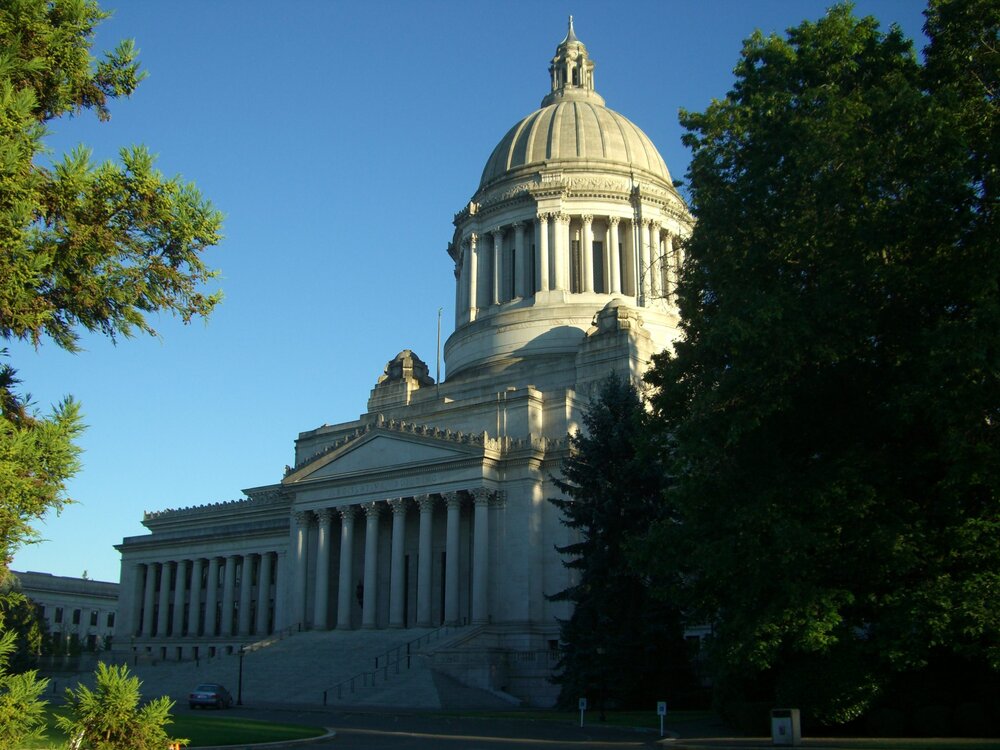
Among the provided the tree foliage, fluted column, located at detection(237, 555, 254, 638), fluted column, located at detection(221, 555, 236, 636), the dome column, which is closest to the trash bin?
the tree foliage

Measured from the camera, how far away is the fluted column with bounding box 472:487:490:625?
5388cm

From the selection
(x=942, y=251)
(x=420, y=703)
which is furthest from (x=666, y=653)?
(x=942, y=251)

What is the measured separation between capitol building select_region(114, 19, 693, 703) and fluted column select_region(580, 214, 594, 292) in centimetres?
15

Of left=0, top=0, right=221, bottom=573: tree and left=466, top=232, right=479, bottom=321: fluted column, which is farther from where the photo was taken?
left=466, top=232, right=479, bottom=321: fluted column

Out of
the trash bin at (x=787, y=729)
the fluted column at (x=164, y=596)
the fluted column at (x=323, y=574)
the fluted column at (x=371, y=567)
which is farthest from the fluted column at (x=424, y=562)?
the trash bin at (x=787, y=729)

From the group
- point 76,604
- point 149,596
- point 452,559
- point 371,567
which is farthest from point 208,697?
point 76,604

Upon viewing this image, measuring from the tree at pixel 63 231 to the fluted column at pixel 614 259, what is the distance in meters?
53.5

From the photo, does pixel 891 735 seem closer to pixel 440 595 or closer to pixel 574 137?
pixel 440 595

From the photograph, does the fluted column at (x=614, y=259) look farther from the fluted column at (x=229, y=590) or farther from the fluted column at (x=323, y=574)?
the fluted column at (x=229, y=590)

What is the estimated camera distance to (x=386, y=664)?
49.3m

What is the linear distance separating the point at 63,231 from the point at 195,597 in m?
61.1

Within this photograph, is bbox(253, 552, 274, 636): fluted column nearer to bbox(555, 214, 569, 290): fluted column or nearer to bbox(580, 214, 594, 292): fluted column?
bbox(555, 214, 569, 290): fluted column

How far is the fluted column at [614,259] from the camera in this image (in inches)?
2790

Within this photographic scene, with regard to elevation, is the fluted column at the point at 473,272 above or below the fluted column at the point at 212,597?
above
